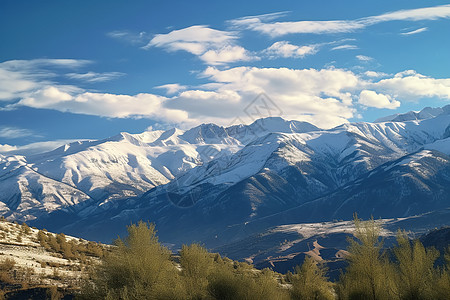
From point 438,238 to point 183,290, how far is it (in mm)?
125806

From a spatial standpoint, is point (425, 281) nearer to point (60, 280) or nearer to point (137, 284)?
point (137, 284)

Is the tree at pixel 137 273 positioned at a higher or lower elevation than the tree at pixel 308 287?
higher

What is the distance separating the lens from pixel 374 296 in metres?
39.4

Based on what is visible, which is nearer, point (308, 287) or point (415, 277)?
point (415, 277)

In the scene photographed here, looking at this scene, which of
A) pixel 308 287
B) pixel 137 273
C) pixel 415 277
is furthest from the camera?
pixel 308 287

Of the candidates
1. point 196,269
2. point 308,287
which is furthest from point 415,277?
point 196,269

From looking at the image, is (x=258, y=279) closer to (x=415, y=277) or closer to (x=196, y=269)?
(x=196, y=269)

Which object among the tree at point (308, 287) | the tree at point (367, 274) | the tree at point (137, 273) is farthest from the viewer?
→ the tree at point (308, 287)

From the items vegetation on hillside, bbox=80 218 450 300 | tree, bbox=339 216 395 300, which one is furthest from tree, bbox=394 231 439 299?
tree, bbox=339 216 395 300

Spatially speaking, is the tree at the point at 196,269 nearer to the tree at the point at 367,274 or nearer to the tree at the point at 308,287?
the tree at the point at 308,287

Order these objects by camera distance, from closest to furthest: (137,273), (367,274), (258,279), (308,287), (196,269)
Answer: (367,274)
(258,279)
(137,273)
(308,287)
(196,269)

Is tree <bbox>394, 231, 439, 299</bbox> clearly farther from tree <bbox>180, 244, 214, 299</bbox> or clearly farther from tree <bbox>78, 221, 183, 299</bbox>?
tree <bbox>78, 221, 183, 299</bbox>

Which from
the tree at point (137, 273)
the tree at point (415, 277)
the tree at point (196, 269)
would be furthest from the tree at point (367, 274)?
the tree at point (137, 273)

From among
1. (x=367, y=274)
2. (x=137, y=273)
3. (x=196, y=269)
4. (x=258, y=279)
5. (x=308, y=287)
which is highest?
(x=137, y=273)
